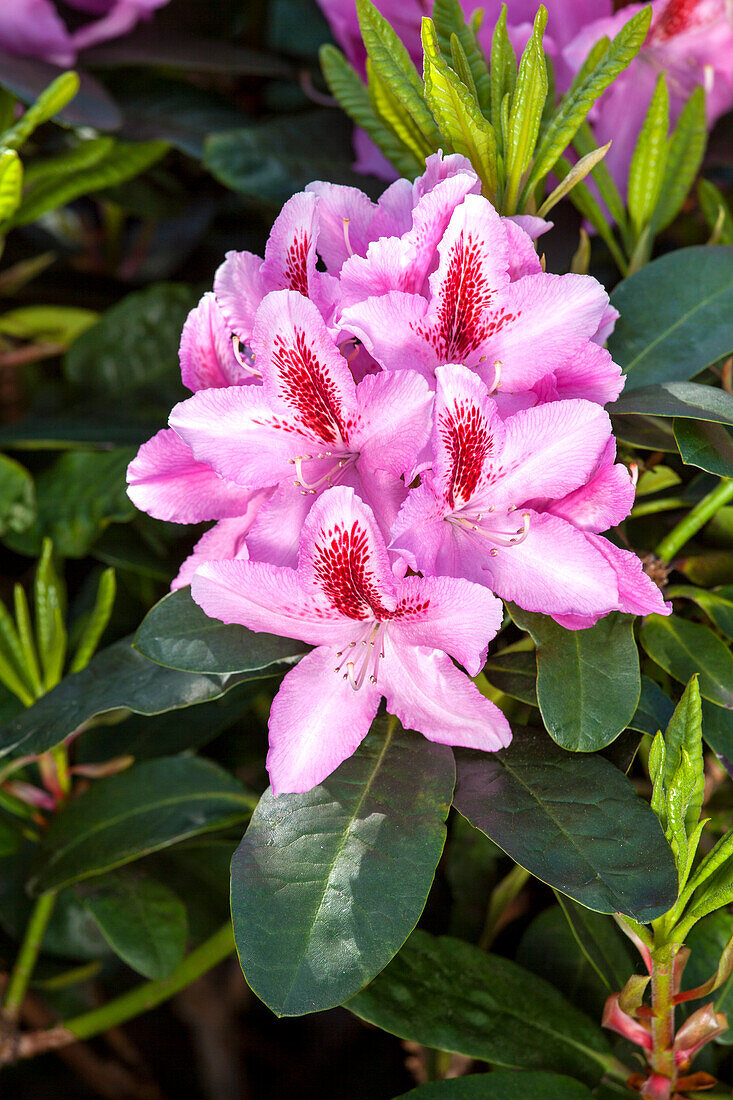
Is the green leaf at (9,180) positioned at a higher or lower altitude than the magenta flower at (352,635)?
higher

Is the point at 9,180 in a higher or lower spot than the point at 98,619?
higher

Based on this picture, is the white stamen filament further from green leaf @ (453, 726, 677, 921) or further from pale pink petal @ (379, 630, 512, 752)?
green leaf @ (453, 726, 677, 921)

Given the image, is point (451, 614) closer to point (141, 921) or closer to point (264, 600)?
point (264, 600)

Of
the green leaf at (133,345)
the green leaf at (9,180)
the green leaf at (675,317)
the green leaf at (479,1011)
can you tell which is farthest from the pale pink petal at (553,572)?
the green leaf at (133,345)

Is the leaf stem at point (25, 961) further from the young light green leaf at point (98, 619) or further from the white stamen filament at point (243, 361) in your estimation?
the white stamen filament at point (243, 361)

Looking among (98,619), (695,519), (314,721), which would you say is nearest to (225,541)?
(314,721)

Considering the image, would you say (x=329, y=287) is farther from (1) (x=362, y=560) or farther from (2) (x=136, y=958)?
(2) (x=136, y=958)
